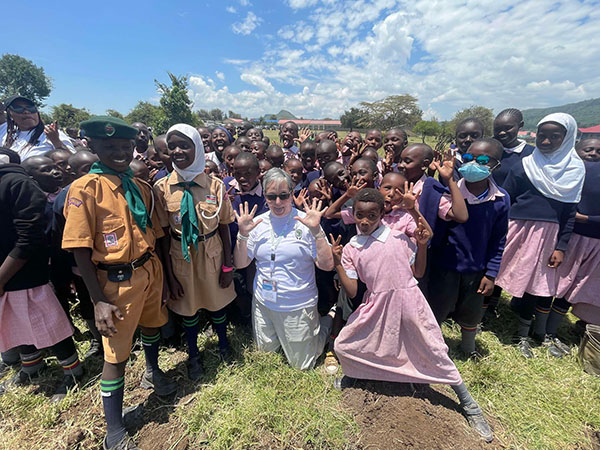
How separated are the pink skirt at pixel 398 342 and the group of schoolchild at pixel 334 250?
0.01m

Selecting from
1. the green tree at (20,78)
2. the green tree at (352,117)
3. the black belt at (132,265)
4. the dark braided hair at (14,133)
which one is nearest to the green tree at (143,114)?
the green tree at (20,78)

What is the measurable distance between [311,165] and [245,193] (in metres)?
1.46

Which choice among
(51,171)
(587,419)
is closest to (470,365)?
(587,419)

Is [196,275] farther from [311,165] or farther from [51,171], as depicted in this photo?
[311,165]

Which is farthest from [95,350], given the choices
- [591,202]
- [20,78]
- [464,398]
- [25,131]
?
[20,78]

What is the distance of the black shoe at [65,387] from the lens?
105 inches

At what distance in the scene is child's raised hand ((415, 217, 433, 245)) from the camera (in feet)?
7.60

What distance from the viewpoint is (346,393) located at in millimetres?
2598

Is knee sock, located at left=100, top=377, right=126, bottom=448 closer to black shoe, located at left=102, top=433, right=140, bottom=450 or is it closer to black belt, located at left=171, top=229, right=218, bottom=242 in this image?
black shoe, located at left=102, top=433, right=140, bottom=450

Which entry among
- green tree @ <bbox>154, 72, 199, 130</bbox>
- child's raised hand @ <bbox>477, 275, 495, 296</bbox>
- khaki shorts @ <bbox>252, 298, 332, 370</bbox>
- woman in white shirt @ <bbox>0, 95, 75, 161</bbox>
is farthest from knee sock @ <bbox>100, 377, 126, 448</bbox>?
green tree @ <bbox>154, 72, 199, 130</bbox>

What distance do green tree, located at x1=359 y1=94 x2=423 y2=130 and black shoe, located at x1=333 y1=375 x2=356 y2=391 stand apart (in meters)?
47.3

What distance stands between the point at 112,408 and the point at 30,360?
1442mm

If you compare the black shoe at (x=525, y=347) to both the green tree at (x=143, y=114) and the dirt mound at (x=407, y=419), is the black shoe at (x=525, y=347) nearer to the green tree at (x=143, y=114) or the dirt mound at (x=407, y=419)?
the dirt mound at (x=407, y=419)

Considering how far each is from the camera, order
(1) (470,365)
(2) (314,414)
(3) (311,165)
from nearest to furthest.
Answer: (2) (314,414), (1) (470,365), (3) (311,165)
